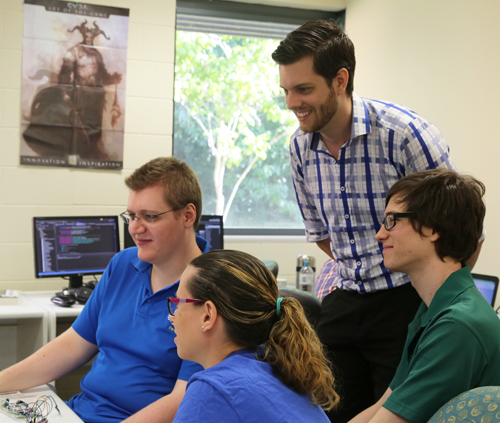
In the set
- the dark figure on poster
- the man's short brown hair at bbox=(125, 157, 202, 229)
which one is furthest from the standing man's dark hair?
the dark figure on poster

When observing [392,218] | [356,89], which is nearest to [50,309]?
[392,218]

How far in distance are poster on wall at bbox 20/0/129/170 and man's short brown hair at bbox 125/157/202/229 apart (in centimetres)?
201

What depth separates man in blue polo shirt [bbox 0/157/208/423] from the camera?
5.00 feet

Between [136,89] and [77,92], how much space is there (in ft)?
1.24

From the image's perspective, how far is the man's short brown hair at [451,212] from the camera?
1.27 metres

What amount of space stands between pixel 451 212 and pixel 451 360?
0.35m

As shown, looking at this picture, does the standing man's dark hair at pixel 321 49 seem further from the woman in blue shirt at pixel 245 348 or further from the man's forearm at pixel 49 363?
the man's forearm at pixel 49 363

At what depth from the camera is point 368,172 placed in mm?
1708

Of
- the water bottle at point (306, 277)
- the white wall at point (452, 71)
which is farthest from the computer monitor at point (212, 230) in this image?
the white wall at point (452, 71)

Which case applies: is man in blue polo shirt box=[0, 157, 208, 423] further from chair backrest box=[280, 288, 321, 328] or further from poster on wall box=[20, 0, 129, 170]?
poster on wall box=[20, 0, 129, 170]

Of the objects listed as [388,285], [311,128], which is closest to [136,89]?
[311,128]

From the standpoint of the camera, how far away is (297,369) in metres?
1.01

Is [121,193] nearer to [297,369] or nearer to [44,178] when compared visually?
[44,178]

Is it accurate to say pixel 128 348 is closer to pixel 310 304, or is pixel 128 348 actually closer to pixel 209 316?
pixel 209 316
